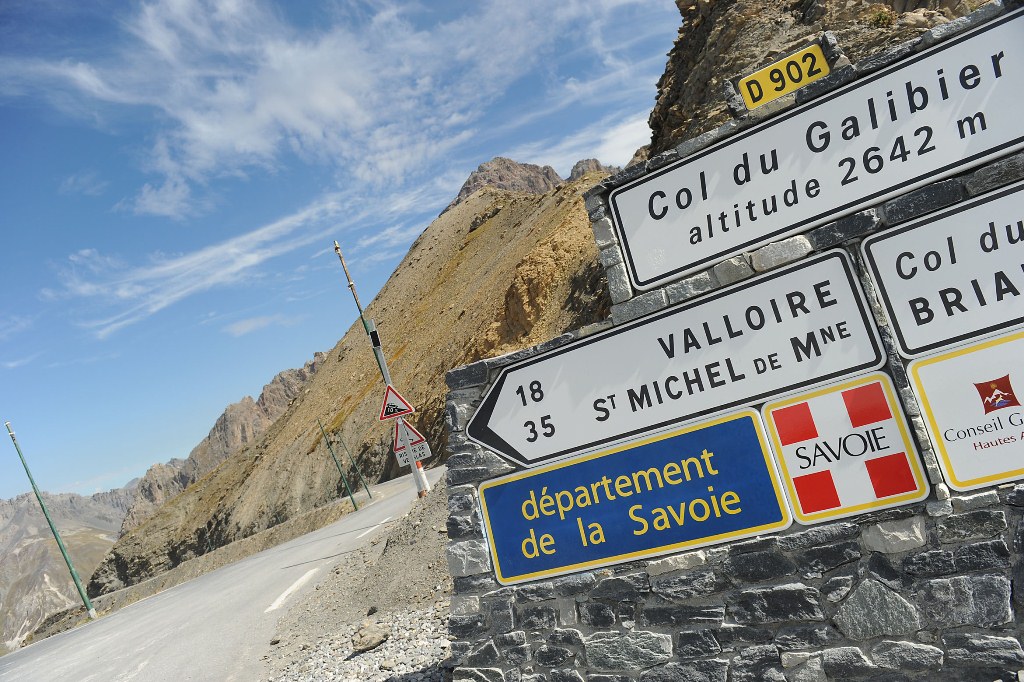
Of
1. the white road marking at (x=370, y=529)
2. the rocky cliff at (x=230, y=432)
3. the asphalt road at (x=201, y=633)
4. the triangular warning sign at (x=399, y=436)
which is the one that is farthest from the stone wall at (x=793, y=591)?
the rocky cliff at (x=230, y=432)

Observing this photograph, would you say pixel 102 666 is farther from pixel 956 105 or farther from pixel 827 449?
pixel 956 105

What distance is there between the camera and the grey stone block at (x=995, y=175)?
310 centimetres

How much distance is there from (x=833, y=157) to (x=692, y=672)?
2896 mm

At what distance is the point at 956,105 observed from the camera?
3.27m

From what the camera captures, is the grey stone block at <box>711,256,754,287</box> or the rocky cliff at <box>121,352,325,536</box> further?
the rocky cliff at <box>121,352,325,536</box>

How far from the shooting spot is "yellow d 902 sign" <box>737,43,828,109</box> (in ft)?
12.3

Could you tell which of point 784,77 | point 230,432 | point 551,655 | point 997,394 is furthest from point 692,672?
point 230,432

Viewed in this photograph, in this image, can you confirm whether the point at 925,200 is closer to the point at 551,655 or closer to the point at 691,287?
the point at 691,287

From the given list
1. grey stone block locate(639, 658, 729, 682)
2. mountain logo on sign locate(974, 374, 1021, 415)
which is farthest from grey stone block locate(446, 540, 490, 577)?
mountain logo on sign locate(974, 374, 1021, 415)

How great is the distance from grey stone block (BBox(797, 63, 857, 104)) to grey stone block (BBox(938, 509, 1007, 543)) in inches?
88.8

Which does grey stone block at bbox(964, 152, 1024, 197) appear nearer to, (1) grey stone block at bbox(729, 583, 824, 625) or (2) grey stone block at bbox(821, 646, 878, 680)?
(1) grey stone block at bbox(729, 583, 824, 625)

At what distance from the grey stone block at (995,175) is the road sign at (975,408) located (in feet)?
2.37

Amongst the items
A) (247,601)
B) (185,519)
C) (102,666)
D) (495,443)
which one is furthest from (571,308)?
(185,519)

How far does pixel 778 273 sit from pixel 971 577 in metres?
1.72
